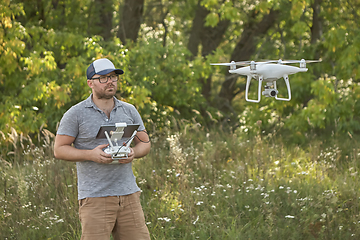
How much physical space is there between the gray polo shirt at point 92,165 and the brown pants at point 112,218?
0.18ft

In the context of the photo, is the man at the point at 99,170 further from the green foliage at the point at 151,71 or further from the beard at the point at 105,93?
the green foliage at the point at 151,71

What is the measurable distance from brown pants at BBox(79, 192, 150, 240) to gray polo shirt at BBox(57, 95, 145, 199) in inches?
2.1

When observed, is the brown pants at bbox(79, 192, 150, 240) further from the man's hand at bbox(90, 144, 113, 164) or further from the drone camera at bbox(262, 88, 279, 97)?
the drone camera at bbox(262, 88, 279, 97)

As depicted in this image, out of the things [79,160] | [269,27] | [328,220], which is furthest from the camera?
[269,27]

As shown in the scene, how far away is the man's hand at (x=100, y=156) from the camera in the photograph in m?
2.59

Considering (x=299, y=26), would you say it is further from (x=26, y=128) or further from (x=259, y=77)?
(x=259, y=77)

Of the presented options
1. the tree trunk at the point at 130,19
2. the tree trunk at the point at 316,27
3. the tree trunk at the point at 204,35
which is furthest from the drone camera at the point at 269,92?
the tree trunk at the point at 204,35

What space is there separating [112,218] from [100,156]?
0.49m

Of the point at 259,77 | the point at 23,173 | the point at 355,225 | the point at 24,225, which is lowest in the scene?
the point at 355,225

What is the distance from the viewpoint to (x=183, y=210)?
4.50m

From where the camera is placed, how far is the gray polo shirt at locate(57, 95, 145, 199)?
9.12 feet

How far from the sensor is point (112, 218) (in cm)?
279

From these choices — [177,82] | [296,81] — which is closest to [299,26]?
[296,81]

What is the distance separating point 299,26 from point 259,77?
6114mm
